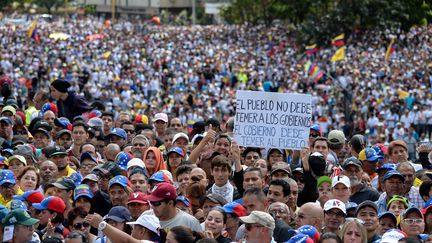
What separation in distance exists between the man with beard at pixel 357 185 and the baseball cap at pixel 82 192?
2537 mm

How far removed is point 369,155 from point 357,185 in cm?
171

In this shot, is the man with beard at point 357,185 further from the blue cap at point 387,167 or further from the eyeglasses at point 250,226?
the eyeglasses at point 250,226

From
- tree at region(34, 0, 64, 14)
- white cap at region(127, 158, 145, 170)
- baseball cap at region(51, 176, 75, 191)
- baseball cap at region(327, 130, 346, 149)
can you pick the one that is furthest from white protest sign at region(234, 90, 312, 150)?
tree at region(34, 0, 64, 14)

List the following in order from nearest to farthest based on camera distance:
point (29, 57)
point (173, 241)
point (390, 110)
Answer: point (173, 241) → point (390, 110) → point (29, 57)

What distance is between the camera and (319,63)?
52.3m

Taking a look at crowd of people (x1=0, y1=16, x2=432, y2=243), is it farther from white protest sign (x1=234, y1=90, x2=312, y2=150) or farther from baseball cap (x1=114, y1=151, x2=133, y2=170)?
white protest sign (x1=234, y1=90, x2=312, y2=150)

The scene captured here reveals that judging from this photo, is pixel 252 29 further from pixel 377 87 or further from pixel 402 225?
pixel 402 225

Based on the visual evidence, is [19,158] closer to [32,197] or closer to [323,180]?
[32,197]

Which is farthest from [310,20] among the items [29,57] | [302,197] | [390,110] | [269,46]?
[302,197]

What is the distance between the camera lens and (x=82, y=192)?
1259 cm

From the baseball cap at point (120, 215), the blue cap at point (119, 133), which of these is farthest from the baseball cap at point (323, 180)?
the blue cap at point (119, 133)

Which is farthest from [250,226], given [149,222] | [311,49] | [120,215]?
[311,49]

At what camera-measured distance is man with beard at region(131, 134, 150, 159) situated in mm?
15516

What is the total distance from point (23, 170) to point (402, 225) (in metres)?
3.94
